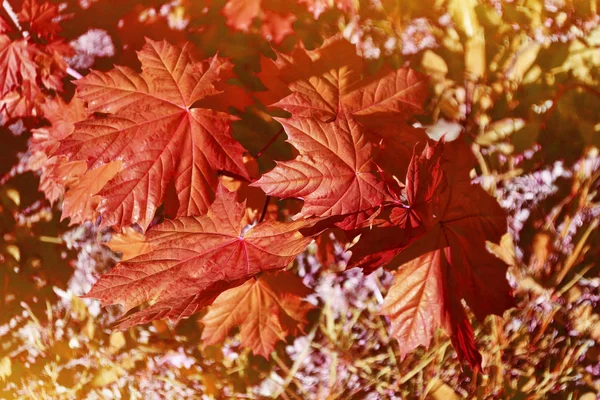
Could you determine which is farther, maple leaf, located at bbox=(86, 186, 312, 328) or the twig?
the twig

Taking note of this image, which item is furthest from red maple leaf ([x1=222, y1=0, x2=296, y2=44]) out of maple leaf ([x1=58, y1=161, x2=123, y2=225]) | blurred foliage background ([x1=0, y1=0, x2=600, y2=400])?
maple leaf ([x1=58, y1=161, x2=123, y2=225])

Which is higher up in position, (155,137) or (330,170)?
(155,137)

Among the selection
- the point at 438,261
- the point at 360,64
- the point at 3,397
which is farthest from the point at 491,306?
the point at 3,397

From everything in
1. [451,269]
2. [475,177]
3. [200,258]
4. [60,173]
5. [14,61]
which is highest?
[14,61]

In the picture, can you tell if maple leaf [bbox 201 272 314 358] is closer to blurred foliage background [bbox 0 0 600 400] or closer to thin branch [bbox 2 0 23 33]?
blurred foliage background [bbox 0 0 600 400]

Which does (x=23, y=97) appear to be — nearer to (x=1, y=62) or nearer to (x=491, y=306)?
(x=1, y=62)

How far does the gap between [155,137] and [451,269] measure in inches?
24.4

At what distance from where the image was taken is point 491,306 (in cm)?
89

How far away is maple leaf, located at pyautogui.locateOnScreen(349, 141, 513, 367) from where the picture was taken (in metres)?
0.85

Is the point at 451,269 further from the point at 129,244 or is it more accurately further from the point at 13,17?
the point at 13,17

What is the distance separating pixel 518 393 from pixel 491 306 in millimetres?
765

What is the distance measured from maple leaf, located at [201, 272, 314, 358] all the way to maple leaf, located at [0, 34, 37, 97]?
2.45ft

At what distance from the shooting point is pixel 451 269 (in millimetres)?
872

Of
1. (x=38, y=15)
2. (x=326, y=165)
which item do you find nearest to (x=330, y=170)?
(x=326, y=165)
